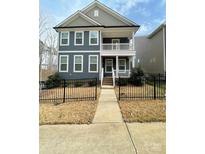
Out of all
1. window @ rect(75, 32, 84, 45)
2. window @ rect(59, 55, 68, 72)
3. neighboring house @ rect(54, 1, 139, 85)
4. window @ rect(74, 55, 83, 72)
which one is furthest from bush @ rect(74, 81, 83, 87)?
window @ rect(75, 32, 84, 45)

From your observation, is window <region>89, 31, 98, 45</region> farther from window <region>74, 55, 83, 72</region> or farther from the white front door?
the white front door

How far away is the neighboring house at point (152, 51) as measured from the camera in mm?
17719

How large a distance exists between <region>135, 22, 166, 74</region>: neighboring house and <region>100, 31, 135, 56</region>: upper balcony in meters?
3.28

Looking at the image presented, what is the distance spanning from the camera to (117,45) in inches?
636

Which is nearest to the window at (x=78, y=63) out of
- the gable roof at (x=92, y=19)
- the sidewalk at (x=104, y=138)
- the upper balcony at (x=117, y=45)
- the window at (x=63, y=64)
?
the window at (x=63, y=64)

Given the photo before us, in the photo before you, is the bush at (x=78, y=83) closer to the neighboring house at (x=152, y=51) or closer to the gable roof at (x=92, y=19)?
the gable roof at (x=92, y=19)

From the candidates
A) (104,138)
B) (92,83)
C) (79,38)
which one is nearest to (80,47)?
(79,38)

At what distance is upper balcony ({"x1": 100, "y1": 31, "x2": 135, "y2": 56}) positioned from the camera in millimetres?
15805

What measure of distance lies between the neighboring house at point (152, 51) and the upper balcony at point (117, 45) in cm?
328

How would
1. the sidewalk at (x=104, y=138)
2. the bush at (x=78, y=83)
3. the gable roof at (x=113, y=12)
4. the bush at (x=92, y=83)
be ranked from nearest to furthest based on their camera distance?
1. the sidewalk at (x=104, y=138)
2. the bush at (x=92, y=83)
3. the bush at (x=78, y=83)
4. the gable roof at (x=113, y=12)

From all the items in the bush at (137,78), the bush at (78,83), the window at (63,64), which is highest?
the window at (63,64)
